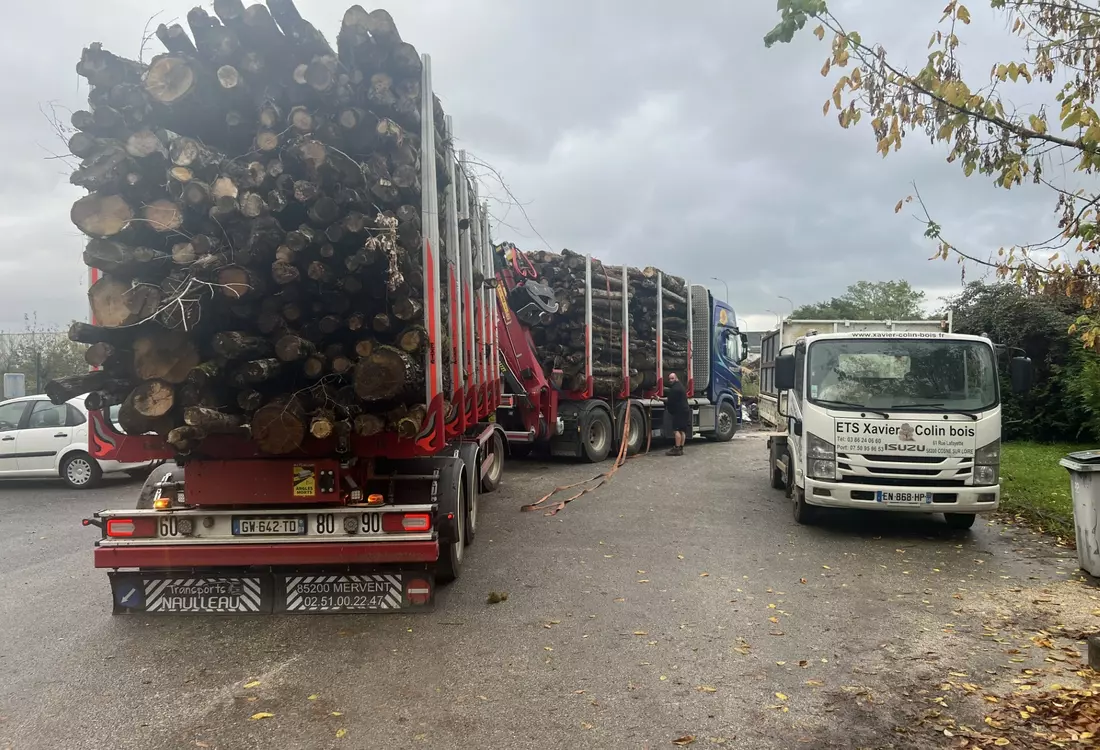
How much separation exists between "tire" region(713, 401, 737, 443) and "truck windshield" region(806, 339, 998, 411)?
31.7 feet

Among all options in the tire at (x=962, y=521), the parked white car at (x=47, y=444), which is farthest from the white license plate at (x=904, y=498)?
the parked white car at (x=47, y=444)

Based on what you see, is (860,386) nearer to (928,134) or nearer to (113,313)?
(928,134)

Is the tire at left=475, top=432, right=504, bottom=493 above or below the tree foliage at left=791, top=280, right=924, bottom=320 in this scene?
below

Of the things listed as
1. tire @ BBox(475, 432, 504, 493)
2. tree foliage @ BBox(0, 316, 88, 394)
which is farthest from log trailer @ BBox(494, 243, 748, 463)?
tree foliage @ BBox(0, 316, 88, 394)

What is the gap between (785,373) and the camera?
8789 millimetres

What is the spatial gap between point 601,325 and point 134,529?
33.7 feet

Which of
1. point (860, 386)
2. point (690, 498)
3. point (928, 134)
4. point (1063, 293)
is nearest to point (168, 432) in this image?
point (928, 134)

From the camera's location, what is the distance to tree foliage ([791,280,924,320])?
54.2 m

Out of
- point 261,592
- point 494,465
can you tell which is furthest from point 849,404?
point 261,592

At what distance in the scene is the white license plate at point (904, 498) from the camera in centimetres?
758

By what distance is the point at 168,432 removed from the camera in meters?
4.80

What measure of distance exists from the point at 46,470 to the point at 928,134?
485 inches

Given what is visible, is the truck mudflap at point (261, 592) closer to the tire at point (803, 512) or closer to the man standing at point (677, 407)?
the tire at point (803, 512)

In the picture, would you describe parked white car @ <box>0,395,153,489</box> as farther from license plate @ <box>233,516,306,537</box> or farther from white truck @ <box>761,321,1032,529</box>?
white truck @ <box>761,321,1032,529</box>
